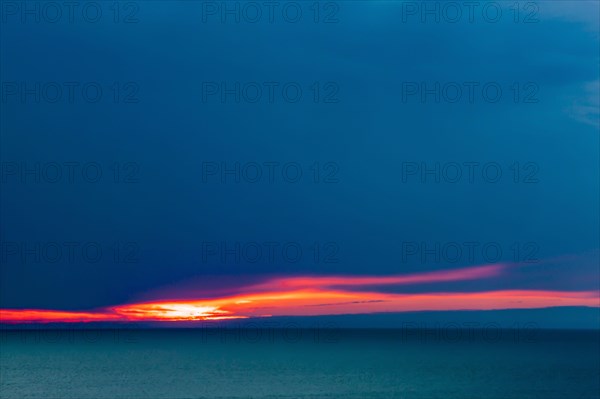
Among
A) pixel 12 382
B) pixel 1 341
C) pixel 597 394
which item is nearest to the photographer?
pixel 597 394

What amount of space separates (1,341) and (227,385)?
245 feet

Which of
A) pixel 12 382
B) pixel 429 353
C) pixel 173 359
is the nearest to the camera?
pixel 12 382

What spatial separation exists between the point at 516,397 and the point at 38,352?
60.8 meters

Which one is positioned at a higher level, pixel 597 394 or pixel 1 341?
pixel 1 341

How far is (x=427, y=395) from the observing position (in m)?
45.6

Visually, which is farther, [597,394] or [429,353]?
[429,353]

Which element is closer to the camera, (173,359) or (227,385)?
(227,385)

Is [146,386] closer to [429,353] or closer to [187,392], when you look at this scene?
[187,392]

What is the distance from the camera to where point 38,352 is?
8850 centimetres

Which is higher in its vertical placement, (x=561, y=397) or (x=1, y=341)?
(x=1, y=341)

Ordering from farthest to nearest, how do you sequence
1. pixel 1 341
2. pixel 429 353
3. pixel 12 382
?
pixel 1 341
pixel 429 353
pixel 12 382

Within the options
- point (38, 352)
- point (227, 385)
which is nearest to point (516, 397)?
point (227, 385)

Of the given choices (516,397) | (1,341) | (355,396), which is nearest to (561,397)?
(516,397)

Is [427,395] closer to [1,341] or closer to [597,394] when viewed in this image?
[597,394]
